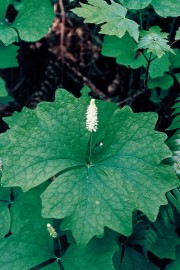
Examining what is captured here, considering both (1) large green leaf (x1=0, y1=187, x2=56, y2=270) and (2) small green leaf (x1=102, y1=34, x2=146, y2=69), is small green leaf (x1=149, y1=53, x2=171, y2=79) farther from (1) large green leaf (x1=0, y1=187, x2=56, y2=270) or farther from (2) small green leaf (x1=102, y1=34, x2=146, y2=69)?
(1) large green leaf (x1=0, y1=187, x2=56, y2=270)

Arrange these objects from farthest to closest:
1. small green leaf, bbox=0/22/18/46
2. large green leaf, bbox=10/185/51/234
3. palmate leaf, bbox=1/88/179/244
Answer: small green leaf, bbox=0/22/18/46 < large green leaf, bbox=10/185/51/234 < palmate leaf, bbox=1/88/179/244

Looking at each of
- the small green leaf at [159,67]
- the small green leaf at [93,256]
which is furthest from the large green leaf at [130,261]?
the small green leaf at [159,67]

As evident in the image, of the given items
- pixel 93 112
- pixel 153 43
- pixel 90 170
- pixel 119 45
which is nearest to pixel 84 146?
pixel 90 170

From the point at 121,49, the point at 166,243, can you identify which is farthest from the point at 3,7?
the point at 166,243

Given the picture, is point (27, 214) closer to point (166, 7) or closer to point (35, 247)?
point (35, 247)

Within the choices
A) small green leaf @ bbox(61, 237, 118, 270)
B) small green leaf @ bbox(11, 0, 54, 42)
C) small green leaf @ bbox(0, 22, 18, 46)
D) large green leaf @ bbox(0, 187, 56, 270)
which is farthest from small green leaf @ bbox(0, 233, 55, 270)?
small green leaf @ bbox(11, 0, 54, 42)

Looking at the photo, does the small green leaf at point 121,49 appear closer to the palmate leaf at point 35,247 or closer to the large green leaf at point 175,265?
the palmate leaf at point 35,247
